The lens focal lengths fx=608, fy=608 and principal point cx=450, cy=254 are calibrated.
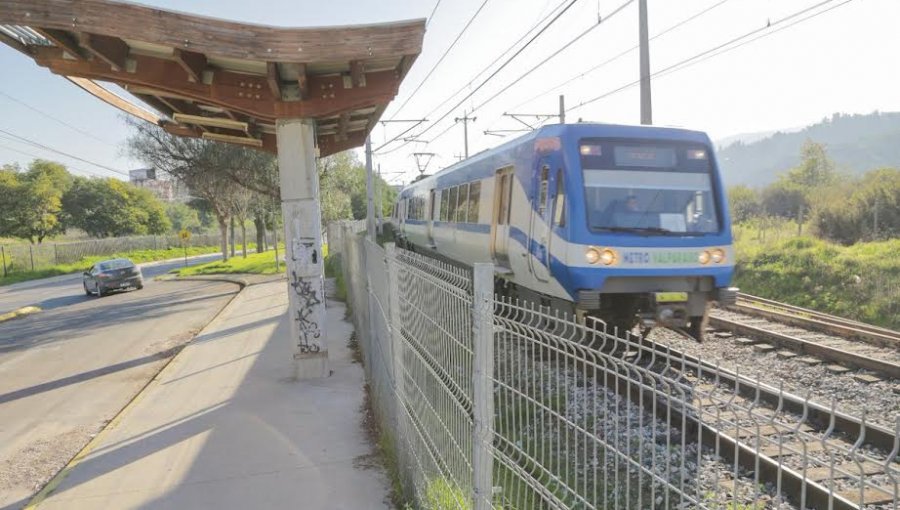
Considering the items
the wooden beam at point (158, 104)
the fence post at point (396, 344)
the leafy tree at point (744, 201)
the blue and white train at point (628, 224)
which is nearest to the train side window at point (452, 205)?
the blue and white train at point (628, 224)

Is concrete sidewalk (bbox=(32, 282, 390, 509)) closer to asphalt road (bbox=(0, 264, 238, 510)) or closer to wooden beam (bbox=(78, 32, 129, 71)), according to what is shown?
asphalt road (bbox=(0, 264, 238, 510))

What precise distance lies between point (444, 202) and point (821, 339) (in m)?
8.64

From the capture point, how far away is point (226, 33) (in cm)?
652

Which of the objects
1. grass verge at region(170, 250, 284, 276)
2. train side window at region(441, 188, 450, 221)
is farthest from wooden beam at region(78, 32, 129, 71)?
grass verge at region(170, 250, 284, 276)

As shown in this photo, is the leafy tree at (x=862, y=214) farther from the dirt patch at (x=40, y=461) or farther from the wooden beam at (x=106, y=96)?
the dirt patch at (x=40, y=461)

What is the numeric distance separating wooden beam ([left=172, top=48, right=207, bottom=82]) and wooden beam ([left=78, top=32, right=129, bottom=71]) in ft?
2.18

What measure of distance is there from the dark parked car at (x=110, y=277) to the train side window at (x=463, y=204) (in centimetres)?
1634

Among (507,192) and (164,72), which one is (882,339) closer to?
(507,192)

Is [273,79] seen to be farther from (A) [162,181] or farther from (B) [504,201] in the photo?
(A) [162,181]

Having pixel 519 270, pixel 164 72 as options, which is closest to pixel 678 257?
pixel 519 270

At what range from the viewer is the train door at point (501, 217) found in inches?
389

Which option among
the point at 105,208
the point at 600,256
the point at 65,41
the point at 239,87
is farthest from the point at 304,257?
the point at 105,208

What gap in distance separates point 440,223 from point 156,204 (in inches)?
2893

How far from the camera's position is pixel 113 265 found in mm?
23703
